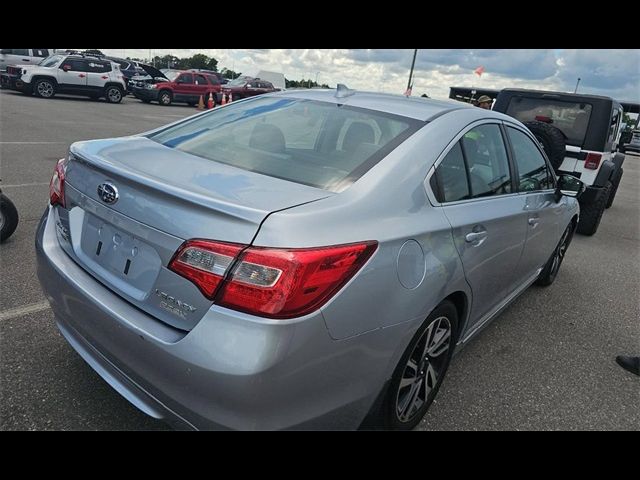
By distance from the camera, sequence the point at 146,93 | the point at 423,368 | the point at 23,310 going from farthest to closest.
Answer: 1. the point at 146,93
2. the point at 23,310
3. the point at 423,368

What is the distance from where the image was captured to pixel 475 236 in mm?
2516

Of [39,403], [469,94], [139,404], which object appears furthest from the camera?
[469,94]

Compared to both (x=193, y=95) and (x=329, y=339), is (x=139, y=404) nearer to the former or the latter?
(x=329, y=339)

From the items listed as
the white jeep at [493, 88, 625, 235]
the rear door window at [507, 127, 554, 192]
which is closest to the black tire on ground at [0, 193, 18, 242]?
the rear door window at [507, 127, 554, 192]

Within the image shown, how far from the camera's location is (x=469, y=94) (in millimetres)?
14805

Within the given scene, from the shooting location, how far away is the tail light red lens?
1.60 metres

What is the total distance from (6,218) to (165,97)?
21245 mm

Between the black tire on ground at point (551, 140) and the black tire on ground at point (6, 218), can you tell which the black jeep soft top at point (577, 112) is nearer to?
the black tire on ground at point (551, 140)

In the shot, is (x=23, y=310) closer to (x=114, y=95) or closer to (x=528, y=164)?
(x=528, y=164)

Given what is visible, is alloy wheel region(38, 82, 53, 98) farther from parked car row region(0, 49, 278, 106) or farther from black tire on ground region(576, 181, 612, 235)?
black tire on ground region(576, 181, 612, 235)

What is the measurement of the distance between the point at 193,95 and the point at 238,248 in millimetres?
24593

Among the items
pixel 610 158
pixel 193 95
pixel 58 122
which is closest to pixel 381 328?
pixel 610 158

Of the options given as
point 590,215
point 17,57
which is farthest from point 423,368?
point 17,57

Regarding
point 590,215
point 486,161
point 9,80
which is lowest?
point 9,80
